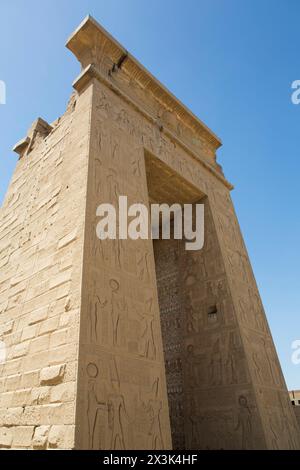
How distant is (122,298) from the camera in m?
3.18

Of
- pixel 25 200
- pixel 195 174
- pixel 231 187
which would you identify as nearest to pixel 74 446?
pixel 25 200

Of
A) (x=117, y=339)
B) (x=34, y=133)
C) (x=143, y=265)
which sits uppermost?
(x=34, y=133)

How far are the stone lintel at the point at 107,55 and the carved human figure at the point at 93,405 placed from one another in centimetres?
462

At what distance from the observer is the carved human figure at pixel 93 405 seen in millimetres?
2295

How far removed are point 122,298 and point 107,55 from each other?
14.3ft

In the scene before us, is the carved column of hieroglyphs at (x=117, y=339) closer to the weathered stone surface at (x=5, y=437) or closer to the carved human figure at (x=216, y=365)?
the weathered stone surface at (x=5, y=437)

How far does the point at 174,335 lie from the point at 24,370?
302cm

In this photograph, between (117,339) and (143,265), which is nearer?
(117,339)

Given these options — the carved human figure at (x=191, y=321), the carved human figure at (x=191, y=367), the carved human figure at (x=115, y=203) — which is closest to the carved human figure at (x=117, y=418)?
the carved human figure at (x=115, y=203)

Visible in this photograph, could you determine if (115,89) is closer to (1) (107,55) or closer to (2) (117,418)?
(1) (107,55)

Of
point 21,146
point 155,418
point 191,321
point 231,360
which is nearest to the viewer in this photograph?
point 155,418

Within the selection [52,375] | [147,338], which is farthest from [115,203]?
[52,375]

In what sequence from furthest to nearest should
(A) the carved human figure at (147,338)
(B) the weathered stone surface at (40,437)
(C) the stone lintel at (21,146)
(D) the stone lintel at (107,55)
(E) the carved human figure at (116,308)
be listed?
(C) the stone lintel at (21,146) < (D) the stone lintel at (107,55) < (A) the carved human figure at (147,338) < (E) the carved human figure at (116,308) < (B) the weathered stone surface at (40,437)

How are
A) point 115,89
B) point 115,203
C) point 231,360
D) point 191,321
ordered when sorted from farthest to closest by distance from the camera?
point 191,321
point 115,89
point 231,360
point 115,203
